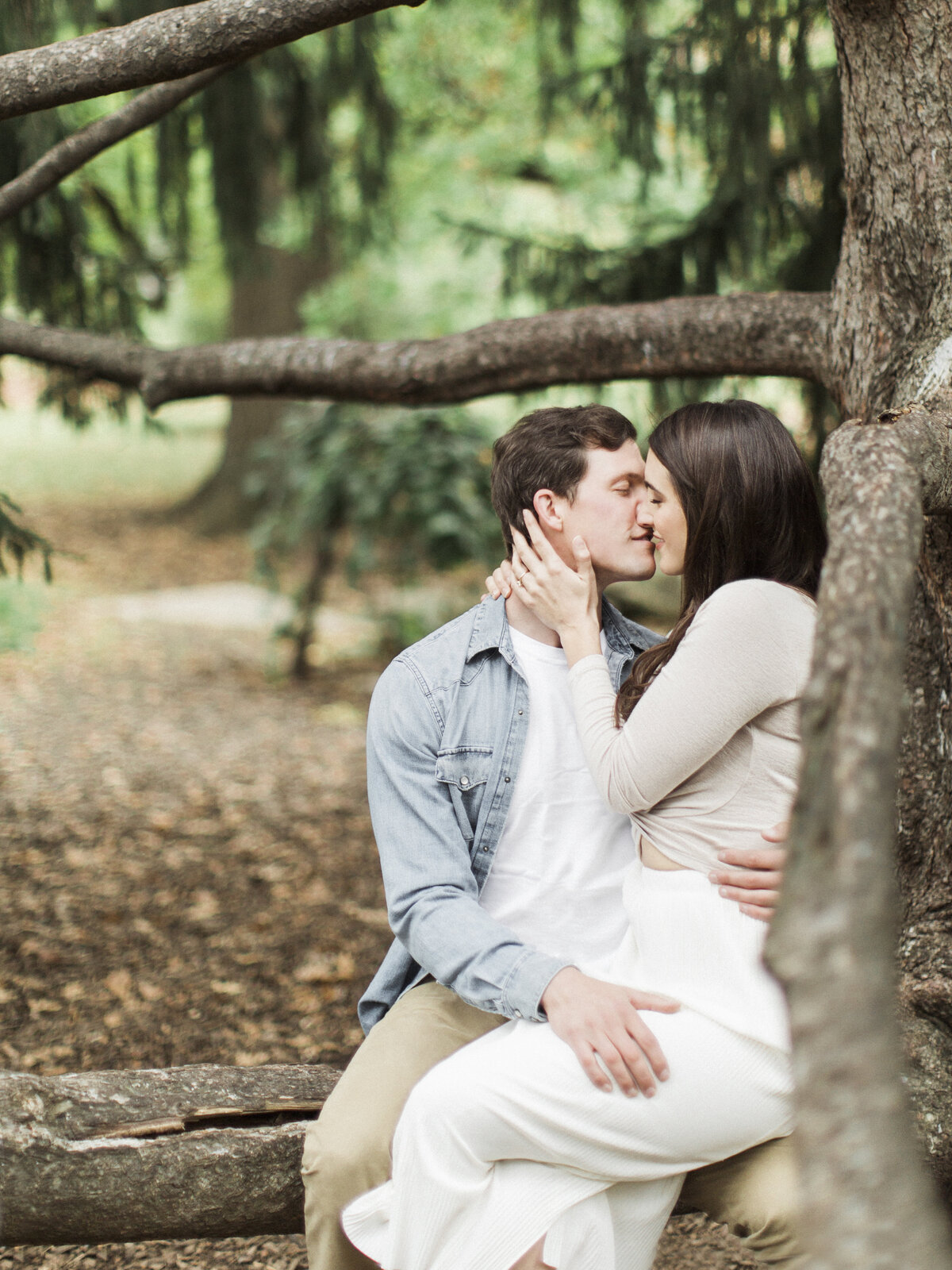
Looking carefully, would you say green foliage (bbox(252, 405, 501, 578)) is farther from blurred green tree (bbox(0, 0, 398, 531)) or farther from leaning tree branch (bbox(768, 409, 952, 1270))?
leaning tree branch (bbox(768, 409, 952, 1270))

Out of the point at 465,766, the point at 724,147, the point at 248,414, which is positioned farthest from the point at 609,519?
the point at 248,414

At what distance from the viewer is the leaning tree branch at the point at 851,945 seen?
32.3 inches

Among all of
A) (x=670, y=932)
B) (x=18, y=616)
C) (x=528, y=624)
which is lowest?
(x=18, y=616)

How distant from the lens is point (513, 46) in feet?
33.1

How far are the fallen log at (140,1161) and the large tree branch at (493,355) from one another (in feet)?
6.55

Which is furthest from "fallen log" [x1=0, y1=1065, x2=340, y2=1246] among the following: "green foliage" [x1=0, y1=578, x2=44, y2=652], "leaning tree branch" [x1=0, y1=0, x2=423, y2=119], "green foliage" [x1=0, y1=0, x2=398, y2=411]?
"green foliage" [x1=0, y1=578, x2=44, y2=652]

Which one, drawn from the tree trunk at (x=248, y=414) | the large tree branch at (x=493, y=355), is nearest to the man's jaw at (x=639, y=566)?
the large tree branch at (x=493, y=355)

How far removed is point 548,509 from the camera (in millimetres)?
2203

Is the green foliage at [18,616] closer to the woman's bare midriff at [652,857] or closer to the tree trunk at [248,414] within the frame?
the tree trunk at [248,414]

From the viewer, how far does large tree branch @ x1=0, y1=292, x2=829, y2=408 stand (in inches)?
107

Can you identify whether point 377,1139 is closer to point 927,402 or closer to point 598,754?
point 598,754

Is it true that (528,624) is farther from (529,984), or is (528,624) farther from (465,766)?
(529,984)

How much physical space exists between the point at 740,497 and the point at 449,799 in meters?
0.79

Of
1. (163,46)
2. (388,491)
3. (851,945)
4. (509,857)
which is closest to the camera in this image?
(851,945)
